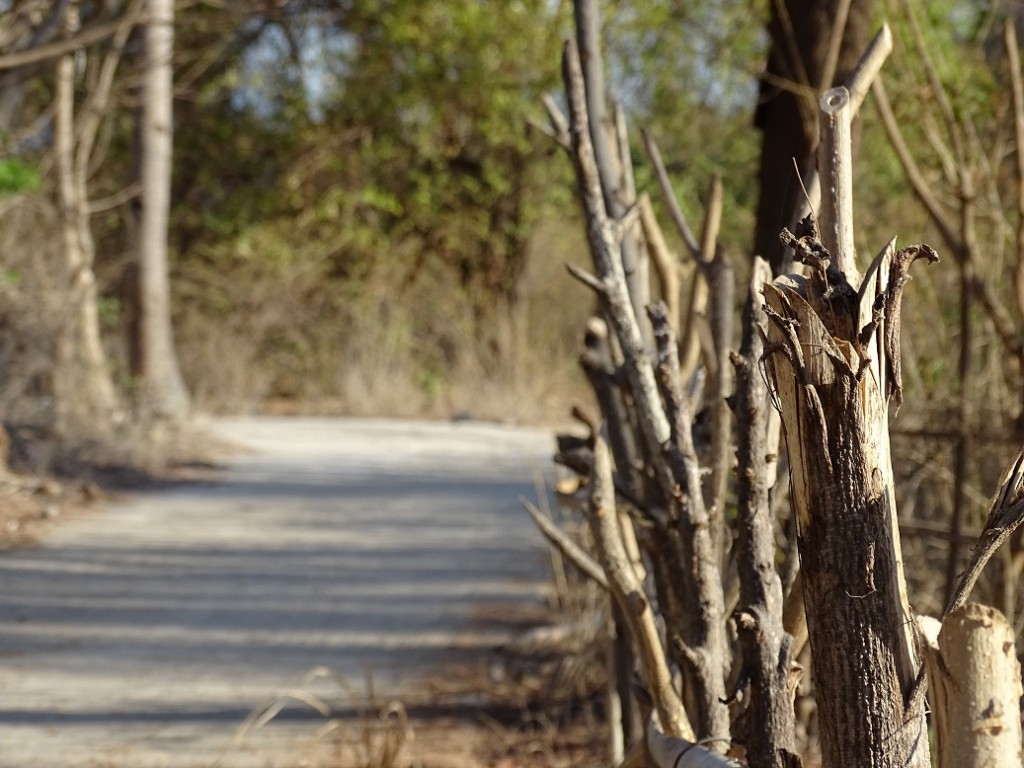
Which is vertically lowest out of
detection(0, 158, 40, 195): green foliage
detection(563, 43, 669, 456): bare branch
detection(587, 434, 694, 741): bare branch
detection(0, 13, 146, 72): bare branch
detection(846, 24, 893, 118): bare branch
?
detection(587, 434, 694, 741): bare branch

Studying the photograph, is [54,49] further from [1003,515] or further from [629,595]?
[1003,515]

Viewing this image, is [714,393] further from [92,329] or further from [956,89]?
[92,329]

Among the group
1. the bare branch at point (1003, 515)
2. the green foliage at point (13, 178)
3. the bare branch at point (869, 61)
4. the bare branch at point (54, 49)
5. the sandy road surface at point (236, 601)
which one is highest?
the bare branch at point (54, 49)

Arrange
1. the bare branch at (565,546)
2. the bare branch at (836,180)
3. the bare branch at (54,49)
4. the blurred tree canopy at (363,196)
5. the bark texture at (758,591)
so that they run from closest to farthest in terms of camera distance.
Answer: the bare branch at (836,180) < the bark texture at (758,591) < the bare branch at (565,546) < the bare branch at (54,49) < the blurred tree canopy at (363,196)

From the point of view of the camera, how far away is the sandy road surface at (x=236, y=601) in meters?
4.17

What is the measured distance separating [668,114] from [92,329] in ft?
21.1

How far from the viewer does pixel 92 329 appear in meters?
11.0

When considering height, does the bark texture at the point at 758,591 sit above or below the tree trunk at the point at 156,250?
below

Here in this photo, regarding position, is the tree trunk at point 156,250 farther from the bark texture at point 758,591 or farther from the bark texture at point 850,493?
the bark texture at point 850,493

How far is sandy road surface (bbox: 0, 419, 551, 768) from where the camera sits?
13.7 feet

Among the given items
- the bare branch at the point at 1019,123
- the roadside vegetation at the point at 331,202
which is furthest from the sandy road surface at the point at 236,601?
the bare branch at the point at 1019,123

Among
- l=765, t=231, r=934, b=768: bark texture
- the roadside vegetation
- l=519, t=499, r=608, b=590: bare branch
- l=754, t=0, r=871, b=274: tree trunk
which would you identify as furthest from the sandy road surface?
l=765, t=231, r=934, b=768: bark texture

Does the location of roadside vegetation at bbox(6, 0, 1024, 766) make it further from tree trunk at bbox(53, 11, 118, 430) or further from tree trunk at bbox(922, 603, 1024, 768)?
tree trunk at bbox(922, 603, 1024, 768)

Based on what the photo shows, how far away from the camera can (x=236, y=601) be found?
5.83m
